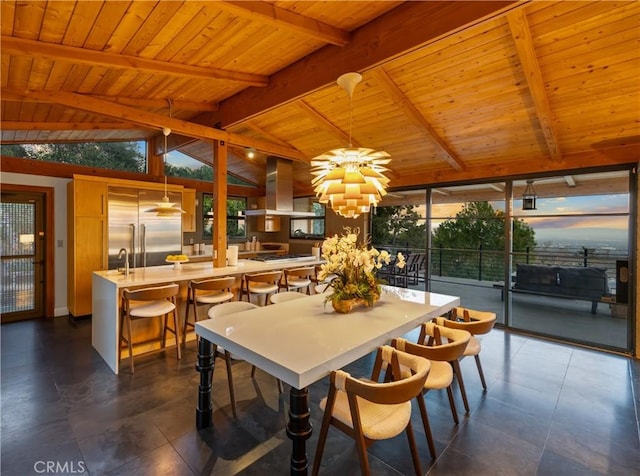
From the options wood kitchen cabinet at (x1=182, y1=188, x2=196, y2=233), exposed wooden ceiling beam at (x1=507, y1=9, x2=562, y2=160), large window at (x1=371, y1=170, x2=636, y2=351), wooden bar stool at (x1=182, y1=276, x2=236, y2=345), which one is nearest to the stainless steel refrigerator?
wood kitchen cabinet at (x1=182, y1=188, x2=196, y2=233)

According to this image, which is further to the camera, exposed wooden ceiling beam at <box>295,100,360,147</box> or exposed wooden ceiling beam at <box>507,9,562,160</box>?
exposed wooden ceiling beam at <box>295,100,360,147</box>

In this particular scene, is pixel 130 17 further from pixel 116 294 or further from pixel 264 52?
pixel 116 294

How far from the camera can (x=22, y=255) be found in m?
4.56

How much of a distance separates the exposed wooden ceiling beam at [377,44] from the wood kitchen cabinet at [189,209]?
3.00 m

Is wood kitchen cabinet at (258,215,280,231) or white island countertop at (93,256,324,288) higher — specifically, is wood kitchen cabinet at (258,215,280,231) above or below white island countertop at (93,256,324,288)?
above

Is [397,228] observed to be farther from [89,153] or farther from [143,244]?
[89,153]

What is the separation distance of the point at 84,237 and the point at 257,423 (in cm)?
414

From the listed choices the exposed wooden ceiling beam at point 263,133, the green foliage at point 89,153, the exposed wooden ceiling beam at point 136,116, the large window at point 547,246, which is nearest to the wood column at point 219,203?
the exposed wooden ceiling beam at point 136,116

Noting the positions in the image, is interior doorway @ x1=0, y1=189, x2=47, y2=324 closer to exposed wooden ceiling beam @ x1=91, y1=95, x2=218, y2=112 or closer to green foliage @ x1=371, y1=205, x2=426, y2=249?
exposed wooden ceiling beam @ x1=91, y1=95, x2=218, y2=112

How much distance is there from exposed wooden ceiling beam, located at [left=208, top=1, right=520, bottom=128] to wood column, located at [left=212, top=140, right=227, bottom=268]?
0.89 meters

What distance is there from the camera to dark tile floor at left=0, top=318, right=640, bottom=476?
1.88m

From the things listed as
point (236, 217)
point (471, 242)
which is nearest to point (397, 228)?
point (471, 242)

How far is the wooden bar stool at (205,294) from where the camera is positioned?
3408 millimetres

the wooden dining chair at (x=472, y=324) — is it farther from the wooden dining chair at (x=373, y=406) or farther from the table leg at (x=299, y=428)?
the table leg at (x=299, y=428)
